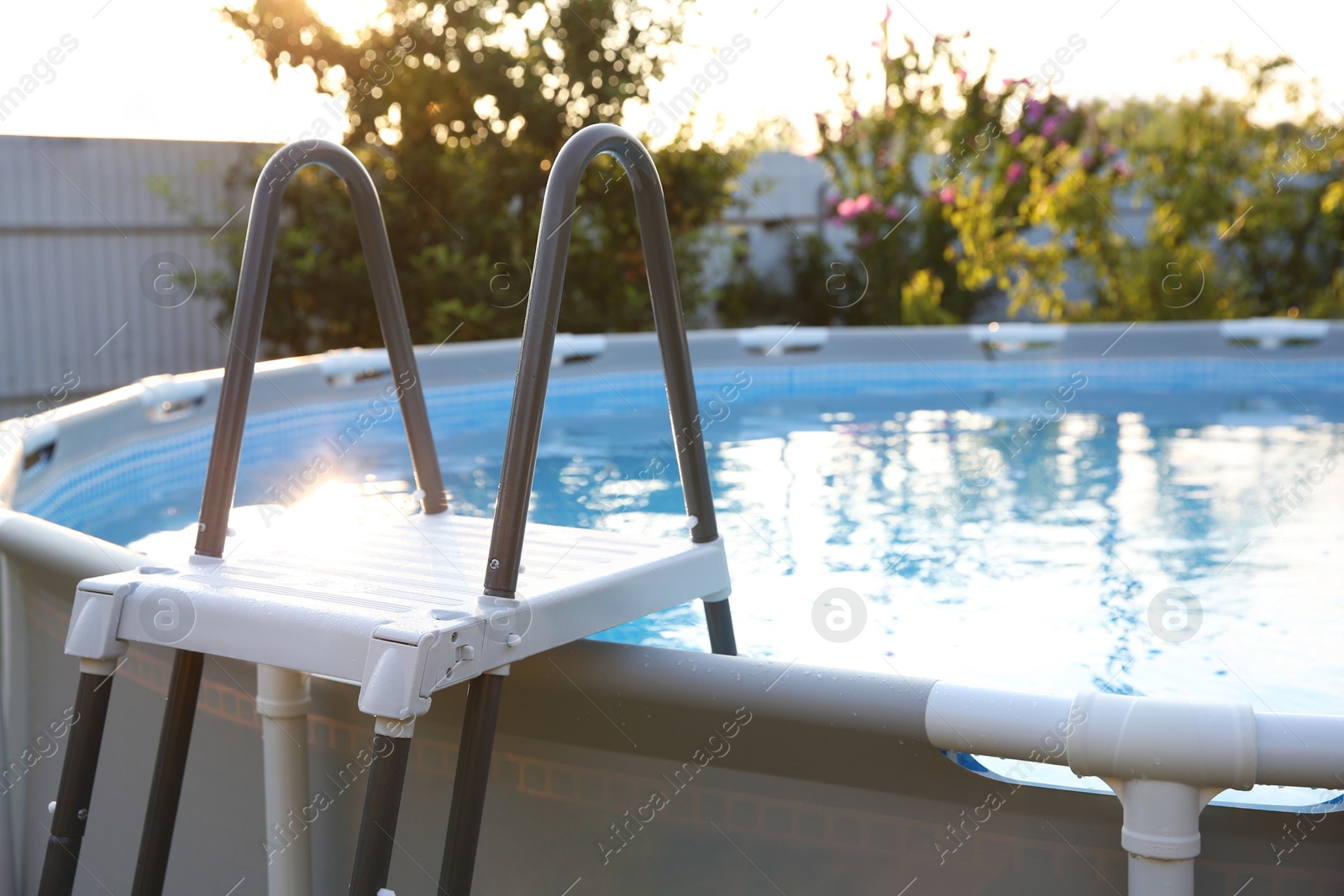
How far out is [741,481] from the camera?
4.73 metres

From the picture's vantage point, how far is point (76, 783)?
146cm

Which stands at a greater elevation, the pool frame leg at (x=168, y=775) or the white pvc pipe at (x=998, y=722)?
the white pvc pipe at (x=998, y=722)

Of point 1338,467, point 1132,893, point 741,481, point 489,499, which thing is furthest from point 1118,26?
point 1132,893

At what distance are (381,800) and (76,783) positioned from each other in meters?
0.48

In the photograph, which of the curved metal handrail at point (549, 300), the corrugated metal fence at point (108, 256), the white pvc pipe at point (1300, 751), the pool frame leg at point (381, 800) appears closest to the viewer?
the white pvc pipe at point (1300, 751)

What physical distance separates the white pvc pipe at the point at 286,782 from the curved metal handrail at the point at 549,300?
0.35 m

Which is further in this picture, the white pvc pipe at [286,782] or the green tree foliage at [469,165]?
the green tree foliage at [469,165]

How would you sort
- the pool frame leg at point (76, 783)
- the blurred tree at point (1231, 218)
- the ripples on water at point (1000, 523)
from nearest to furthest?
the pool frame leg at point (76, 783) < the ripples on water at point (1000, 523) < the blurred tree at point (1231, 218)

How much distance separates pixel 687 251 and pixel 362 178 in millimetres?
7488

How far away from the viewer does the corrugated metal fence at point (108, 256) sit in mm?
7344

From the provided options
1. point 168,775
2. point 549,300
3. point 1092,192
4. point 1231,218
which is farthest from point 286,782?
point 1231,218

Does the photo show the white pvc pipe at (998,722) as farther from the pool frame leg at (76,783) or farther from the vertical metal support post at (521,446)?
the pool frame leg at (76,783)

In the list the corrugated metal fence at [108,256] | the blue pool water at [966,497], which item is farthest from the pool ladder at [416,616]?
the corrugated metal fence at [108,256]

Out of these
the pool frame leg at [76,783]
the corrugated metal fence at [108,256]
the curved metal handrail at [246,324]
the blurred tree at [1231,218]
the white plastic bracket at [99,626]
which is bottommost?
the pool frame leg at [76,783]
